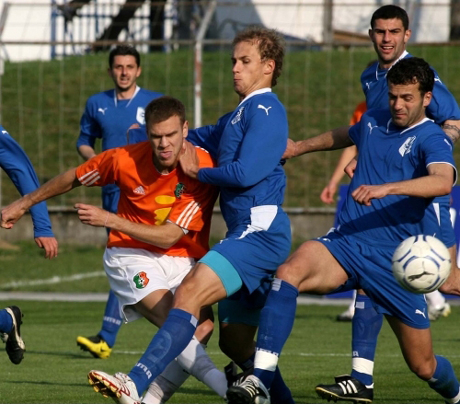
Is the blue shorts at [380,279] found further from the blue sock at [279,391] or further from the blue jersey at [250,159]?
the blue sock at [279,391]

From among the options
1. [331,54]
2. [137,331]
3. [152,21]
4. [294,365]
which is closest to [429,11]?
[331,54]

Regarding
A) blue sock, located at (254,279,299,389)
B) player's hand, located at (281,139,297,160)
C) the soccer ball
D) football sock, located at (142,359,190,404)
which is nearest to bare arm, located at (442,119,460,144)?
player's hand, located at (281,139,297,160)

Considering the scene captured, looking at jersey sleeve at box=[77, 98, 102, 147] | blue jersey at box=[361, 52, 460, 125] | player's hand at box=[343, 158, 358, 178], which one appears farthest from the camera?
jersey sleeve at box=[77, 98, 102, 147]

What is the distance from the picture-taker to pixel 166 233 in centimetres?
619

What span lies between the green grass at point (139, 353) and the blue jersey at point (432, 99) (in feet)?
6.21

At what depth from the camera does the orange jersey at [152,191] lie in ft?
20.7

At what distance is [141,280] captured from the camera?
6211mm

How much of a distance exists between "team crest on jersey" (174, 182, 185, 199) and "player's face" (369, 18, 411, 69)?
6.28 feet

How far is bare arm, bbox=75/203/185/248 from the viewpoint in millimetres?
5949

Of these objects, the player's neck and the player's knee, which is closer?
the player's knee

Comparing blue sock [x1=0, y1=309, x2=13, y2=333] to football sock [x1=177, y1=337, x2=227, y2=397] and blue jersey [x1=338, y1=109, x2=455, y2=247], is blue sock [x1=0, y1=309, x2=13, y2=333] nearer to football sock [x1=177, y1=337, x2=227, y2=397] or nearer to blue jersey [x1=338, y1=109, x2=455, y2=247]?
football sock [x1=177, y1=337, x2=227, y2=397]

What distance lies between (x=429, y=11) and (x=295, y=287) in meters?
16.0

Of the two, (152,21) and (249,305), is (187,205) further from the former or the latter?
(152,21)

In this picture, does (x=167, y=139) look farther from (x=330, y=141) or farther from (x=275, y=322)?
(x=330, y=141)
